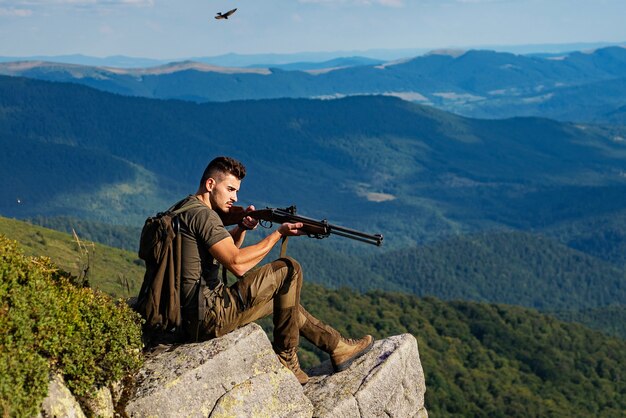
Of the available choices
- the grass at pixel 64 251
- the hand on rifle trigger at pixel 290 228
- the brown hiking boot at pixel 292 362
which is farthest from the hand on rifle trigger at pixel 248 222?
the grass at pixel 64 251

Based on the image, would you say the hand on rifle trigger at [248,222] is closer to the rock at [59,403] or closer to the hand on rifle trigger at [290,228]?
the hand on rifle trigger at [290,228]

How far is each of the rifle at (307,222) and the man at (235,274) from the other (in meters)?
0.20

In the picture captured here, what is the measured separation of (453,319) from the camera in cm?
16938

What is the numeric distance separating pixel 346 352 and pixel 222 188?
568cm

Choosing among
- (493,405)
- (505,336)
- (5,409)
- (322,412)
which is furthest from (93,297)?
(505,336)

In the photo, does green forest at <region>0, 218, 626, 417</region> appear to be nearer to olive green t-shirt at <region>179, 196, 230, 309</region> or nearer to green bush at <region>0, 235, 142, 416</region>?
olive green t-shirt at <region>179, 196, 230, 309</region>

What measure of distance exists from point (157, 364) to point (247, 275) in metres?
2.99

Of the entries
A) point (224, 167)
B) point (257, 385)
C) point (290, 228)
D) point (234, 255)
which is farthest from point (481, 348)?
point (234, 255)

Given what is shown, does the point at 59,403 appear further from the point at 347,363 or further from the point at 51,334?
the point at 347,363

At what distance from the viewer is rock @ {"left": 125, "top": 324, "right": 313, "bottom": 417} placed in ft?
57.1

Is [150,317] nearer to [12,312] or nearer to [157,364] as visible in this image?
[157,364]

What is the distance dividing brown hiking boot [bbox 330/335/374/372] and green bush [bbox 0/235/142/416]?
237 inches

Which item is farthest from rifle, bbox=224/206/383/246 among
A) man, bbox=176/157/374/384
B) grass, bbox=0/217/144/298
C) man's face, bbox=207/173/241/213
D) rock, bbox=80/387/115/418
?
grass, bbox=0/217/144/298

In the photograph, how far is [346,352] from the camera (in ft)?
73.4
